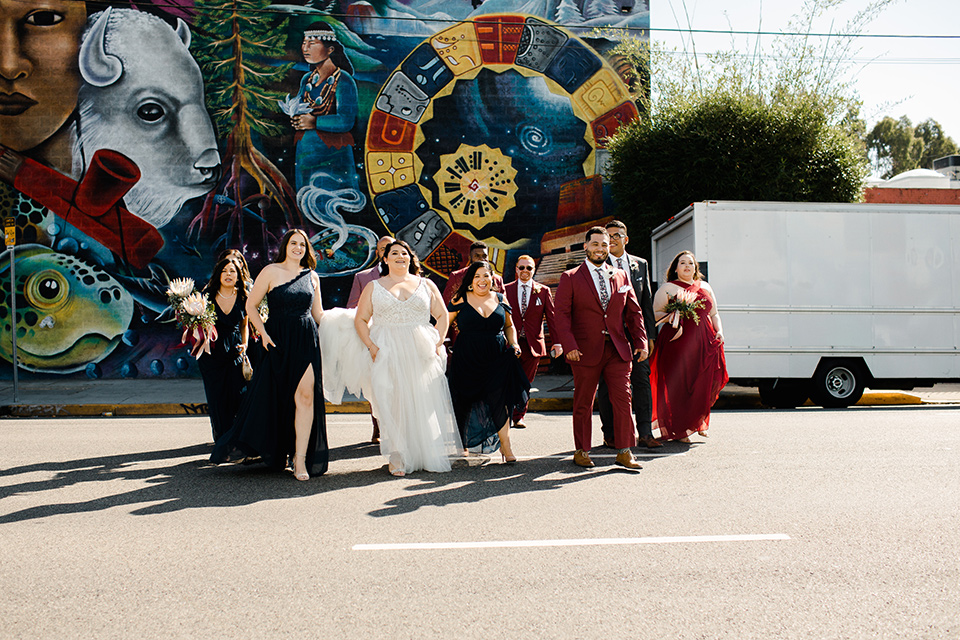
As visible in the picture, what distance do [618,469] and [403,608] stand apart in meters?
3.43

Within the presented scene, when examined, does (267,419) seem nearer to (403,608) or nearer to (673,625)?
(403,608)

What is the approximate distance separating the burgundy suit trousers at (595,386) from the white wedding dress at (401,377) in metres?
1.12

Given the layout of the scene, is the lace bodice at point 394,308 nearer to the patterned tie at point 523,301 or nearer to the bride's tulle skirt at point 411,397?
the bride's tulle skirt at point 411,397

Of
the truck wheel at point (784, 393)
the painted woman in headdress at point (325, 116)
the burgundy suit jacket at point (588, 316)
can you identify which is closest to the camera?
the burgundy suit jacket at point (588, 316)

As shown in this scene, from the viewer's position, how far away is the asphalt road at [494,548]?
3.18 m

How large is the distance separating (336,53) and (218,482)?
11819 millimetres

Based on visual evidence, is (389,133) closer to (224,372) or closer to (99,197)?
(99,197)

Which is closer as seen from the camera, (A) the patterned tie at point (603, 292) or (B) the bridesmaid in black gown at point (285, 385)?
(B) the bridesmaid in black gown at point (285, 385)

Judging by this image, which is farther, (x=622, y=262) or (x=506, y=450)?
(x=622, y=262)

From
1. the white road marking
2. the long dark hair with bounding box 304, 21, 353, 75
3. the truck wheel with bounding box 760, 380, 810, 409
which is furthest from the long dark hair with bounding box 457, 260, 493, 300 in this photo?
the long dark hair with bounding box 304, 21, 353, 75

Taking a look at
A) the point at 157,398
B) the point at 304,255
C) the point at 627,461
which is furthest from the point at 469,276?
the point at 157,398

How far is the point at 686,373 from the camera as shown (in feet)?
25.6

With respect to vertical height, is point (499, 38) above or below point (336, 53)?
above

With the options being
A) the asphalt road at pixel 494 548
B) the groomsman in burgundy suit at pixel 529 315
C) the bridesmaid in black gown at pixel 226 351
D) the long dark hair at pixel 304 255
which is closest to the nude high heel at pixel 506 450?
the asphalt road at pixel 494 548
